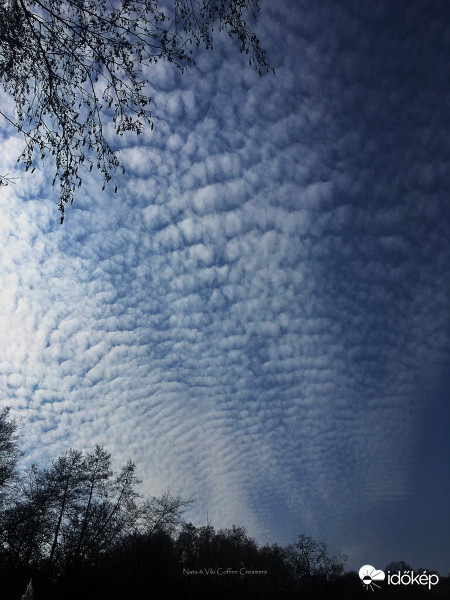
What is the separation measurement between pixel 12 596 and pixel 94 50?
35534 millimetres

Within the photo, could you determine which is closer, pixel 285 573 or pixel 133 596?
pixel 133 596

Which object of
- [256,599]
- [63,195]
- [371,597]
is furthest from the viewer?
[371,597]

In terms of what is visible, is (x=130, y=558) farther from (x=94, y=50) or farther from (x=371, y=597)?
(x=371, y=597)

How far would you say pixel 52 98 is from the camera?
6.55 m

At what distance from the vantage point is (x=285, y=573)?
56.1 m

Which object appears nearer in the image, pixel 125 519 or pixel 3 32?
pixel 3 32

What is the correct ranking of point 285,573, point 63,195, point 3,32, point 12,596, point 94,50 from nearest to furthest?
point 3,32 → point 94,50 → point 63,195 → point 12,596 → point 285,573

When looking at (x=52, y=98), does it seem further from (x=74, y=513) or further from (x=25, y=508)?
(x=74, y=513)

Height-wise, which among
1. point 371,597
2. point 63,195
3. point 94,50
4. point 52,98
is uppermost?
point 94,50

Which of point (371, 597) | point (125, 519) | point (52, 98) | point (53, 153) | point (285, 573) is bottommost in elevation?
point (371, 597)

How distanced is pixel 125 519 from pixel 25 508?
28.4ft

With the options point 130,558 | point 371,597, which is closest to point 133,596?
point 130,558

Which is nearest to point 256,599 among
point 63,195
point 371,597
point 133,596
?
point 133,596

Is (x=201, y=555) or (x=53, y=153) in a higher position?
(x=53, y=153)
